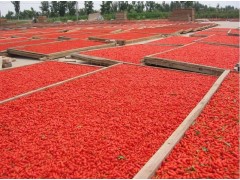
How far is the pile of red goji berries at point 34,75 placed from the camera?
7.62 meters

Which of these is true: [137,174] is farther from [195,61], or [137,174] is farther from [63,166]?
[195,61]

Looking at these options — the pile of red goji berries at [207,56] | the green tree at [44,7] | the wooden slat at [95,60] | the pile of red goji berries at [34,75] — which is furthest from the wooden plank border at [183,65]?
the green tree at [44,7]

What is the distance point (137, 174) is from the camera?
3.37 m

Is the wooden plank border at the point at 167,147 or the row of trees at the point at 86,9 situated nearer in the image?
the wooden plank border at the point at 167,147

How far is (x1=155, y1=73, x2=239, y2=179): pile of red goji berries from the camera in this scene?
3.45 m

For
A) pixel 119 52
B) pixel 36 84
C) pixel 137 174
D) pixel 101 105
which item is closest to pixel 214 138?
pixel 137 174

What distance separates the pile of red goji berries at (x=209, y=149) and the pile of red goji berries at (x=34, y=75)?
4.99 meters

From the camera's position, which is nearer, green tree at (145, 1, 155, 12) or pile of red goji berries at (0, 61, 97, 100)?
pile of red goji berries at (0, 61, 97, 100)

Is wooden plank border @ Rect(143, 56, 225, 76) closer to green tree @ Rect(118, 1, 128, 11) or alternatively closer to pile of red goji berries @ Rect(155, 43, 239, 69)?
pile of red goji berries @ Rect(155, 43, 239, 69)

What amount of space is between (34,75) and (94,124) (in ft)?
16.2

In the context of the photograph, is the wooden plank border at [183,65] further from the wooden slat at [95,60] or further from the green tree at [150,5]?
the green tree at [150,5]

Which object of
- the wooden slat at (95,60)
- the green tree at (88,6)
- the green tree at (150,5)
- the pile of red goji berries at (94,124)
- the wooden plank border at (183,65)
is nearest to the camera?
the pile of red goji berries at (94,124)

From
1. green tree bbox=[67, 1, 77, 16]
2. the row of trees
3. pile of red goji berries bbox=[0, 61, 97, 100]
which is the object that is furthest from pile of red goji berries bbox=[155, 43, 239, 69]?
green tree bbox=[67, 1, 77, 16]

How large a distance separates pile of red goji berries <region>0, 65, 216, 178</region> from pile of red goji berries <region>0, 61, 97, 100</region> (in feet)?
3.12
